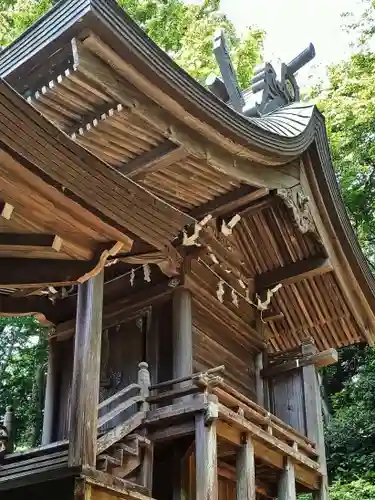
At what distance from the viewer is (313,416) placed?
8.88 metres

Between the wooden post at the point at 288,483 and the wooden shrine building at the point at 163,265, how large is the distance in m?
0.02

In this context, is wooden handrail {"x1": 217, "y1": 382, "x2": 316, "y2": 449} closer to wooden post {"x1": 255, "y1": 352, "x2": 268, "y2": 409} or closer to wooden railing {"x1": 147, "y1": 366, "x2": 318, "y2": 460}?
wooden railing {"x1": 147, "y1": 366, "x2": 318, "y2": 460}

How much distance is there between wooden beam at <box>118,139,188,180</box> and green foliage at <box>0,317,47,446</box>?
993 centimetres

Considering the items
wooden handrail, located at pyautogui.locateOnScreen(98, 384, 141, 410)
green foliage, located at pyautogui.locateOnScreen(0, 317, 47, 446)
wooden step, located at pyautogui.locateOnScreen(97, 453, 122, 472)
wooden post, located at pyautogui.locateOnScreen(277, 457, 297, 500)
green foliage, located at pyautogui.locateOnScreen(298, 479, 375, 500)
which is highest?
green foliage, located at pyautogui.locateOnScreen(0, 317, 47, 446)

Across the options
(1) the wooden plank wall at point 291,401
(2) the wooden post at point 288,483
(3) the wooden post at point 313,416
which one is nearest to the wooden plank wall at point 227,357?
(1) the wooden plank wall at point 291,401

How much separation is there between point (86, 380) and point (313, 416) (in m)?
4.16

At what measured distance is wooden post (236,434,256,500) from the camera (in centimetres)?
686

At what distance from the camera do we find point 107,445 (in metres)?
6.09

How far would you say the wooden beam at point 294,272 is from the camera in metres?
9.23

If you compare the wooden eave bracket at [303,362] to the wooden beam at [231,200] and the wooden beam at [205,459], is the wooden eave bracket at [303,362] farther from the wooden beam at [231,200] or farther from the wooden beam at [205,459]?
the wooden beam at [205,459]

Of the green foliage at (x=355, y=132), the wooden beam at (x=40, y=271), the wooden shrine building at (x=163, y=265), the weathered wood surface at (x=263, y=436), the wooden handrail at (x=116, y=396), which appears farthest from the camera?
the green foliage at (x=355, y=132)

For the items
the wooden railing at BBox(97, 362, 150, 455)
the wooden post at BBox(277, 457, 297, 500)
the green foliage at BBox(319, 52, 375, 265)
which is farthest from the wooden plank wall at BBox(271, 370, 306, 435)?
the green foliage at BBox(319, 52, 375, 265)

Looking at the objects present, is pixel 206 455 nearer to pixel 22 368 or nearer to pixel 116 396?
pixel 116 396

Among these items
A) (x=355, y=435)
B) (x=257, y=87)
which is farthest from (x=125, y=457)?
(x=355, y=435)
